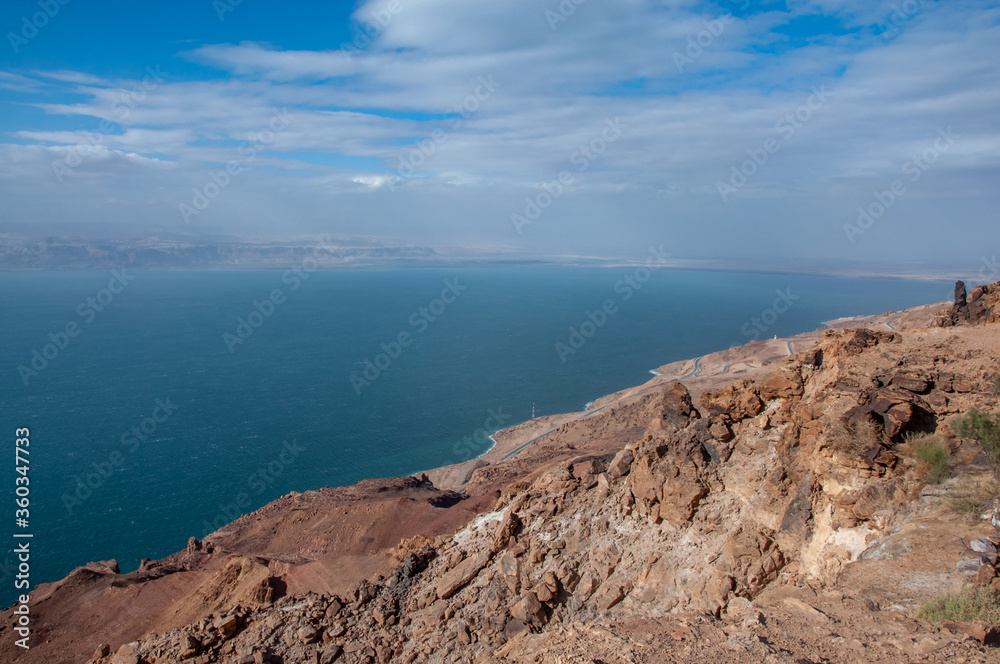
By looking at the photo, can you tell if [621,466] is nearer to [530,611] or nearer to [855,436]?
[530,611]

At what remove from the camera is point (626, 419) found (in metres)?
48.0

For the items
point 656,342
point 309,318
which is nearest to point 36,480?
point 309,318

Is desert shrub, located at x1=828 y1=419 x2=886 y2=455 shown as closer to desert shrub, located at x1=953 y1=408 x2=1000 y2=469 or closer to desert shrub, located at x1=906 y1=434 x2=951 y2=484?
desert shrub, located at x1=906 y1=434 x2=951 y2=484

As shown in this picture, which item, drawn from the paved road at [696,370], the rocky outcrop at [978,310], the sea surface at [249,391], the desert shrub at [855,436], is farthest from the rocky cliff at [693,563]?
the paved road at [696,370]

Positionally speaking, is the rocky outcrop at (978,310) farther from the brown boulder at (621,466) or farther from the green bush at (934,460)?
the brown boulder at (621,466)

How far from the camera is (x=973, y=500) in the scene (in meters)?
10.2

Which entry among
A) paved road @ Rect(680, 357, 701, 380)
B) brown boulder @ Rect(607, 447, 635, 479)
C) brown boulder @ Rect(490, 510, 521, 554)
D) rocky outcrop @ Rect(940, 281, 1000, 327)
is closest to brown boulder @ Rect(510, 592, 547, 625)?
brown boulder @ Rect(490, 510, 521, 554)

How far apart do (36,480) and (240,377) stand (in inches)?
1224

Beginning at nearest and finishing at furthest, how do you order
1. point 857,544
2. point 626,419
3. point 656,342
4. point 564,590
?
point 857,544 → point 564,590 → point 626,419 → point 656,342

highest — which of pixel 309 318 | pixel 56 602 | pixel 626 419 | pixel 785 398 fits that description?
pixel 309 318

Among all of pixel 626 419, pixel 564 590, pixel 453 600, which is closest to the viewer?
pixel 564 590

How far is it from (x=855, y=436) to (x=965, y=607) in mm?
4155

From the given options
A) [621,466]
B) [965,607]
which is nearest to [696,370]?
[621,466]

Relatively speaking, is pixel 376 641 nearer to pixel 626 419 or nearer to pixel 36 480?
pixel 626 419
